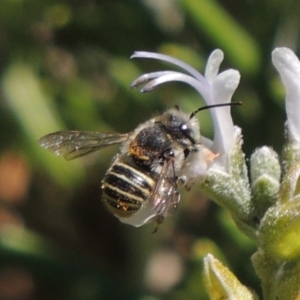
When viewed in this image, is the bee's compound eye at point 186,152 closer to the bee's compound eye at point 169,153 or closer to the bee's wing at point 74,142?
the bee's compound eye at point 169,153

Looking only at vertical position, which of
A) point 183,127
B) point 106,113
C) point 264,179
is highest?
point 106,113

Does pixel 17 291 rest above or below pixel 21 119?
below

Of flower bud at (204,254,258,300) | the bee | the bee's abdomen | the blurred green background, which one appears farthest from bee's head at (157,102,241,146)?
the blurred green background

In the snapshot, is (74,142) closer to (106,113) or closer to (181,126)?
(181,126)

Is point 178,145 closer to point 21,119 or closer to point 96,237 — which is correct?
point 21,119

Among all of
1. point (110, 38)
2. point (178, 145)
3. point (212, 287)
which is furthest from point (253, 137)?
point (212, 287)

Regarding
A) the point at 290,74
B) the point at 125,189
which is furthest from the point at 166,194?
the point at 290,74
